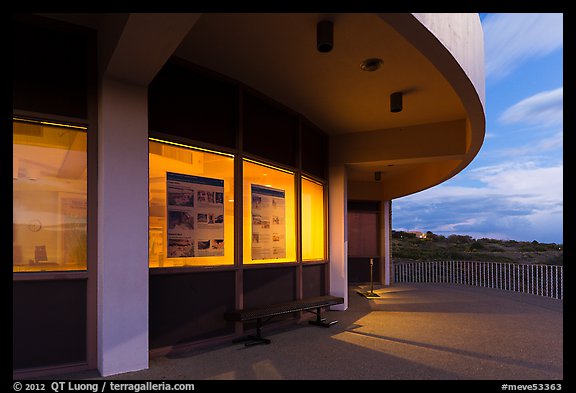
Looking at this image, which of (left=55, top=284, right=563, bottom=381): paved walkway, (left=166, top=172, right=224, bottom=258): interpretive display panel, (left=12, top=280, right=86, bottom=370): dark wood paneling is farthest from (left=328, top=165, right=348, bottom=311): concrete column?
(left=12, top=280, right=86, bottom=370): dark wood paneling

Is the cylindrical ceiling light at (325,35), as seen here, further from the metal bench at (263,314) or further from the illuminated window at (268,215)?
the metal bench at (263,314)

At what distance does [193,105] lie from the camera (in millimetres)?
4984

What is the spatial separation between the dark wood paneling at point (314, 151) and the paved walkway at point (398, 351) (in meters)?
2.87

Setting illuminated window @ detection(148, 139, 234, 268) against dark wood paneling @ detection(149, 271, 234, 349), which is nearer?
dark wood paneling @ detection(149, 271, 234, 349)

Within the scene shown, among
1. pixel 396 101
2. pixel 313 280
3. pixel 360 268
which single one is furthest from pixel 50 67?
pixel 360 268

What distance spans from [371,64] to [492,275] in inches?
403

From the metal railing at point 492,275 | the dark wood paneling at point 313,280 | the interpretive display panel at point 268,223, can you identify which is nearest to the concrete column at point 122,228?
the interpretive display panel at point 268,223

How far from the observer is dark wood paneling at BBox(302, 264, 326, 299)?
7.03 m

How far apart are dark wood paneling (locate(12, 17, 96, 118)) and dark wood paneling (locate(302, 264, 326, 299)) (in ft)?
15.0

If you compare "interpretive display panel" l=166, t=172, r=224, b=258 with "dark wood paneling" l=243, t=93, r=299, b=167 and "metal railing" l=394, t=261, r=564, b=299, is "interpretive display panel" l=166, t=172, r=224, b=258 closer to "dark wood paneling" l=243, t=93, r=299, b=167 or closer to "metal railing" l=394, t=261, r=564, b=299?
"dark wood paneling" l=243, t=93, r=299, b=167

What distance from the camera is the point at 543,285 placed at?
408 inches
